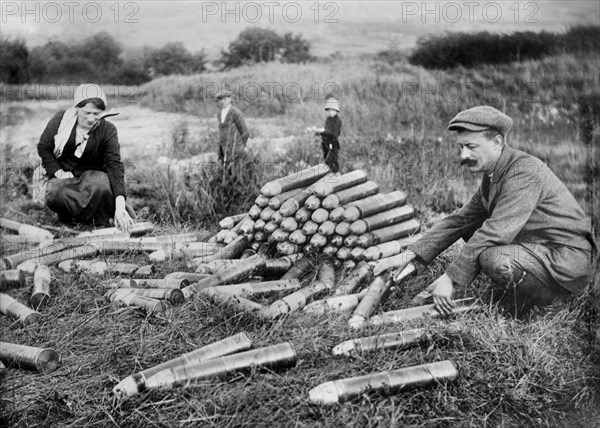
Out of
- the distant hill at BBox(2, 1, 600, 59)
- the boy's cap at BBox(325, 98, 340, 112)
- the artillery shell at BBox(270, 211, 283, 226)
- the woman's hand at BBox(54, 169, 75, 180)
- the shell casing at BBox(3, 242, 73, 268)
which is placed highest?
the distant hill at BBox(2, 1, 600, 59)

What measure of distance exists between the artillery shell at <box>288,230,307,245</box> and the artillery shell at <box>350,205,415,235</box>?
0.50 meters

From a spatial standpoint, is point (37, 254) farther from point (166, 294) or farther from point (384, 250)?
point (384, 250)

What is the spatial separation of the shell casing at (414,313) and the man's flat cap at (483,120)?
1.42 m

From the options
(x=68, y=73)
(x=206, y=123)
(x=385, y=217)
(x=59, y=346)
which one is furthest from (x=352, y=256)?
(x=206, y=123)

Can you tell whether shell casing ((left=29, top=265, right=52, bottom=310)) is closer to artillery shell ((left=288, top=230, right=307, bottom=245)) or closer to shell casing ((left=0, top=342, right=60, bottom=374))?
shell casing ((left=0, top=342, right=60, bottom=374))

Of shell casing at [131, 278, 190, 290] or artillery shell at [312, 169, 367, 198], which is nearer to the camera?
shell casing at [131, 278, 190, 290]

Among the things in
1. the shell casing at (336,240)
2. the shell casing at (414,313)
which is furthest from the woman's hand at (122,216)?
the shell casing at (414,313)

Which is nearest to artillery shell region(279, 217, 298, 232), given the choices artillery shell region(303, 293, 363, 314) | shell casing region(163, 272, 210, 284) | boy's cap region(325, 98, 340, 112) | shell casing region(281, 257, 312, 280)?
shell casing region(281, 257, 312, 280)

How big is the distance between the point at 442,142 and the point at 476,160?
4.33 m

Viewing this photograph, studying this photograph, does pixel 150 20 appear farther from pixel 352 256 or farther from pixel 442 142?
pixel 442 142

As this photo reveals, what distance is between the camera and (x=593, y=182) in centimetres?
523

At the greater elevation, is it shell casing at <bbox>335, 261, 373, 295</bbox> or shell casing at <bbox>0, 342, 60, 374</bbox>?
shell casing at <bbox>335, 261, 373, 295</bbox>

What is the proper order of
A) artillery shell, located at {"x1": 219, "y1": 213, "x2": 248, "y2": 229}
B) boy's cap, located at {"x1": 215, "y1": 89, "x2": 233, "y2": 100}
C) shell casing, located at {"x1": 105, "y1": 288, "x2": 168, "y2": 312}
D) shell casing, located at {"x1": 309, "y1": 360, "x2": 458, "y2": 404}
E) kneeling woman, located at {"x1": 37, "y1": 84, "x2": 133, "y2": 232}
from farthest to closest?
boy's cap, located at {"x1": 215, "y1": 89, "x2": 233, "y2": 100}, artillery shell, located at {"x1": 219, "y1": 213, "x2": 248, "y2": 229}, kneeling woman, located at {"x1": 37, "y1": 84, "x2": 133, "y2": 232}, shell casing, located at {"x1": 105, "y1": 288, "x2": 168, "y2": 312}, shell casing, located at {"x1": 309, "y1": 360, "x2": 458, "y2": 404}

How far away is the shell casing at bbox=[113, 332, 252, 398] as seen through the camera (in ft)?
13.5
